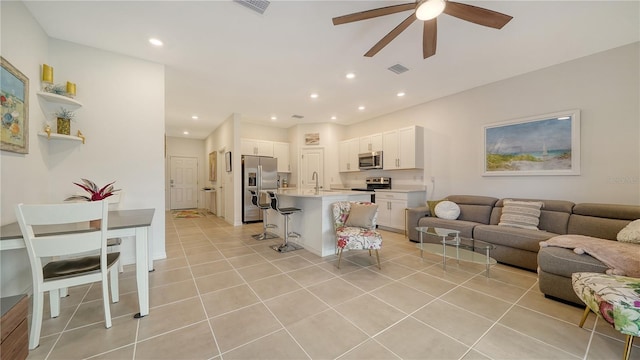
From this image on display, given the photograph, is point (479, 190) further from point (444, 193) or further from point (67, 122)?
point (67, 122)

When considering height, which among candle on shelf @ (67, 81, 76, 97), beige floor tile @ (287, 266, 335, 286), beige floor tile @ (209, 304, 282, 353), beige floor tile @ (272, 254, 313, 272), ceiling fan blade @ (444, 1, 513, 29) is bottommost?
beige floor tile @ (209, 304, 282, 353)

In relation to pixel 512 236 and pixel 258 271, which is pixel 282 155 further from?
pixel 512 236

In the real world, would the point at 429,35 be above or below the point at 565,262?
above

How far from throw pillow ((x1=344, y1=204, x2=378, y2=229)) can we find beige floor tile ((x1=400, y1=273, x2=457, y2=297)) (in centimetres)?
84

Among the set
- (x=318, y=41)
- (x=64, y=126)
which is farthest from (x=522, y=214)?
(x=64, y=126)

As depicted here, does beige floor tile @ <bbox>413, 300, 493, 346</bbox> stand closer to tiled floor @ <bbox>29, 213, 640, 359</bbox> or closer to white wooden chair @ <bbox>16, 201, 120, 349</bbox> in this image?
tiled floor @ <bbox>29, 213, 640, 359</bbox>

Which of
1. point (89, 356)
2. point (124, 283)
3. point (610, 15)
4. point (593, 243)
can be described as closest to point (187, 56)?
point (124, 283)

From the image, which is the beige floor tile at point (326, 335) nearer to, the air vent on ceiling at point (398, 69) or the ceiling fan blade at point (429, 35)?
the ceiling fan blade at point (429, 35)

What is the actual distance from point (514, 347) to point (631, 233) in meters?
2.05

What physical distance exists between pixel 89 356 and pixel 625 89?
591 cm

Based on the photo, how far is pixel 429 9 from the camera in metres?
1.81

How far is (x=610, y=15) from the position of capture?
228 centimetres

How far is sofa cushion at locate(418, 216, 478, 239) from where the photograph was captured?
3.40m

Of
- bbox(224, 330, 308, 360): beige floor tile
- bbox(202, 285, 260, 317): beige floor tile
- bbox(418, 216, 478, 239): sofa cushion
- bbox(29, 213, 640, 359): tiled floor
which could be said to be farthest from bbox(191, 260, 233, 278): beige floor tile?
bbox(418, 216, 478, 239): sofa cushion
